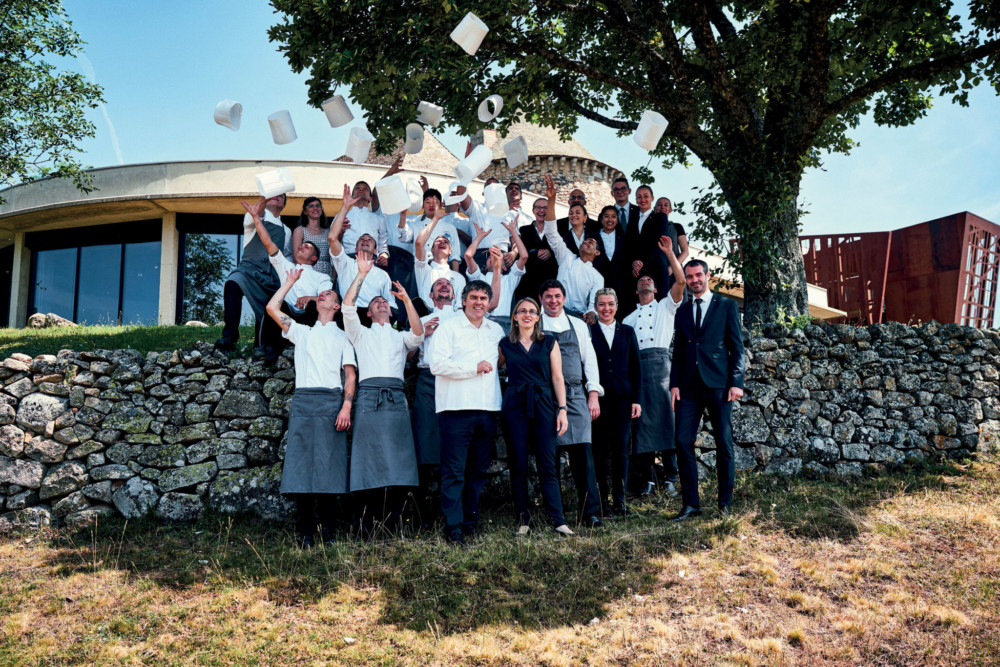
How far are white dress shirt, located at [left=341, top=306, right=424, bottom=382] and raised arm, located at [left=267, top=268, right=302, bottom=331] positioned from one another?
1.82 ft

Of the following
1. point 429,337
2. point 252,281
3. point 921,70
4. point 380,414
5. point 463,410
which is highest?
point 921,70

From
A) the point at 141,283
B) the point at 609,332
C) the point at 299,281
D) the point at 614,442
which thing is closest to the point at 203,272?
the point at 141,283

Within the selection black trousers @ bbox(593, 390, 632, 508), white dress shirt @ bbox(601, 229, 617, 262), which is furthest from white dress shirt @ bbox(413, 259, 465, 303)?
black trousers @ bbox(593, 390, 632, 508)

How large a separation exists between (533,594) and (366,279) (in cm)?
362

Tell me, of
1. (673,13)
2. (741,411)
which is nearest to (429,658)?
(741,411)

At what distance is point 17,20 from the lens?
40.5ft

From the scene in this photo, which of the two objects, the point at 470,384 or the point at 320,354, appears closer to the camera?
the point at 470,384

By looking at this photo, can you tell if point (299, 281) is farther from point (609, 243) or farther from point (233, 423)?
point (609, 243)

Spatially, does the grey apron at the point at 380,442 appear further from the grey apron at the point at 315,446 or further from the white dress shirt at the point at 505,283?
the white dress shirt at the point at 505,283

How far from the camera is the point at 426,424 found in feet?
20.2

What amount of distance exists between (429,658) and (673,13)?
9.68 meters

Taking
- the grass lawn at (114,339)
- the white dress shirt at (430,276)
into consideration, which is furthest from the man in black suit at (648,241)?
the grass lawn at (114,339)

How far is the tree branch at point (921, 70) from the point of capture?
8.71 m

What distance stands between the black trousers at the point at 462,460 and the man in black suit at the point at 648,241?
3028 millimetres
